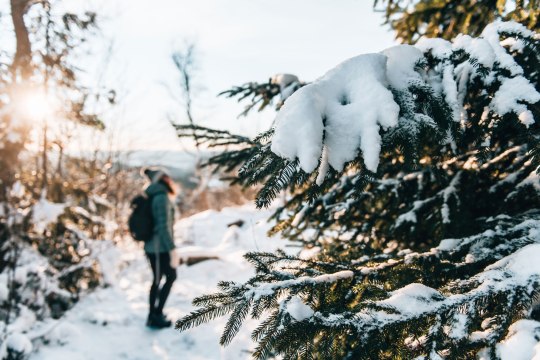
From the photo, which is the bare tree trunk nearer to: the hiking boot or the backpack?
the backpack

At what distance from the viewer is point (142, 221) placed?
4488mm

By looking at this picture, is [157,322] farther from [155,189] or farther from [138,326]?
[155,189]

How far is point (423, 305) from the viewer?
3.93 feet

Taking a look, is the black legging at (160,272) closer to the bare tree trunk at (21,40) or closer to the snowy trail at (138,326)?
the snowy trail at (138,326)

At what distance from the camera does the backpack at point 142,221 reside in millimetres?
4469

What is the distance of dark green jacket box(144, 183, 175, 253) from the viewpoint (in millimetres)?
4461

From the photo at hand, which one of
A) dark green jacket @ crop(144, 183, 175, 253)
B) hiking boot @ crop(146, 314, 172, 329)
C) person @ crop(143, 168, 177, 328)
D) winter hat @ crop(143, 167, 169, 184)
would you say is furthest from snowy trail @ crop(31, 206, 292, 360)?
winter hat @ crop(143, 167, 169, 184)

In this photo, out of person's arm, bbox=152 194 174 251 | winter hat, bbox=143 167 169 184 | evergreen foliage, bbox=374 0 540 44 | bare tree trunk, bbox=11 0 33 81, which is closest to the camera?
evergreen foliage, bbox=374 0 540 44

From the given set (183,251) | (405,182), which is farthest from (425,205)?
(183,251)

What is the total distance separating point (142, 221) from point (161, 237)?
0.31 m

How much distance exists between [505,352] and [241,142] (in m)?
1.78

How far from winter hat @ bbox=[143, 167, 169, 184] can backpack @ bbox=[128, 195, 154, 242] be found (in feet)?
0.82

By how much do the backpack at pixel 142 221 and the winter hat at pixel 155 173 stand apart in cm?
25

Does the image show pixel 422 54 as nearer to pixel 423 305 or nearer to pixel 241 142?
pixel 423 305
